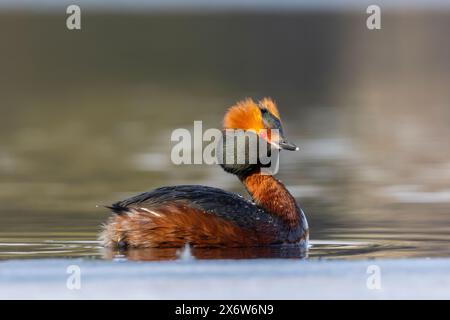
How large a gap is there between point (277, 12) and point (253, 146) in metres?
61.0

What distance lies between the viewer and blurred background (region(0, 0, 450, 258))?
56.7ft

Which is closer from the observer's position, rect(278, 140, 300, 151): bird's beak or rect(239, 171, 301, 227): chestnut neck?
rect(239, 171, 301, 227): chestnut neck

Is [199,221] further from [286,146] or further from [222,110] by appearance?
[222,110]

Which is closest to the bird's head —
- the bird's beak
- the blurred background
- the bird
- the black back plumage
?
the bird's beak

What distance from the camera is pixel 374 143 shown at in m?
26.0

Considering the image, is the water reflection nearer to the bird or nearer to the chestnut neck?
the bird

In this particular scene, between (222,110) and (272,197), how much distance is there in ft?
54.8

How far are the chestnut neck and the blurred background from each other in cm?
59

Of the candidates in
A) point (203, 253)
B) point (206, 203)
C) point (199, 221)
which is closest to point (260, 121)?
point (206, 203)

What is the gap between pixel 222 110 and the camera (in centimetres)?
3172

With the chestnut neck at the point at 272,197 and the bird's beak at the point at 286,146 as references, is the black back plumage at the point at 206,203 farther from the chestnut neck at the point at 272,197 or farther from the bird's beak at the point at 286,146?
the bird's beak at the point at 286,146

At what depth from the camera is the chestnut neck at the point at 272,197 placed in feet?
49.0
